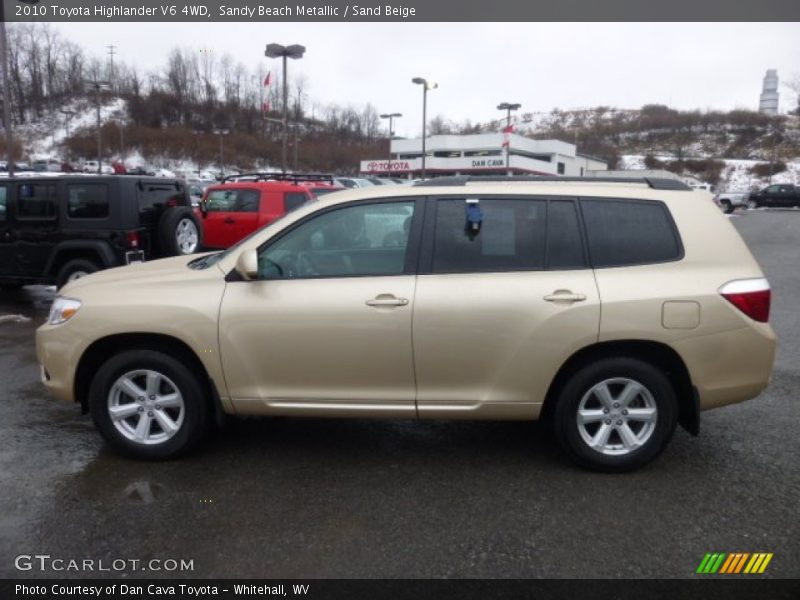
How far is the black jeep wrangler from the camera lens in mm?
8938

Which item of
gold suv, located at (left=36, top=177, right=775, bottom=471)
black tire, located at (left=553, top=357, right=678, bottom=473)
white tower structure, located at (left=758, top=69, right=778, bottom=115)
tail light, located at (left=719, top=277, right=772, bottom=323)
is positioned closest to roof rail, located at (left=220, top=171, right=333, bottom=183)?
gold suv, located at (left=36, top=177, right=775, bottom=471)

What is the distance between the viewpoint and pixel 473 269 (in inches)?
152

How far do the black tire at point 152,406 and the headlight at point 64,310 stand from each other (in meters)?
0.39

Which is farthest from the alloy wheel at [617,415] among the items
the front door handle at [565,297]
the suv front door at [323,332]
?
the suv front door at [323,332]

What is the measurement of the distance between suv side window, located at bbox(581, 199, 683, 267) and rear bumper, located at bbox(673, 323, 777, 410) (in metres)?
0.55

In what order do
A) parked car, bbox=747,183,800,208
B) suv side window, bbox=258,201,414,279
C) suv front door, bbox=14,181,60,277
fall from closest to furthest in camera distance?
suv side window, bbox=258,201,414,279 < suv front door, bbox=14,181,60,277 < parked car, bbox=747,183,800,208

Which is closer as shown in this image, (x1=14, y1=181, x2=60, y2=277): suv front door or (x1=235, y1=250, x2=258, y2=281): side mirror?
(x1=235, y1=250, x2=258, y2=281): side mirror

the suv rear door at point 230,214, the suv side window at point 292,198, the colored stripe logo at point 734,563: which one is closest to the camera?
the colored stripe logo at point 734,563

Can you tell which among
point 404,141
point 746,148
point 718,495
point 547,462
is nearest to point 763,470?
point 718,495

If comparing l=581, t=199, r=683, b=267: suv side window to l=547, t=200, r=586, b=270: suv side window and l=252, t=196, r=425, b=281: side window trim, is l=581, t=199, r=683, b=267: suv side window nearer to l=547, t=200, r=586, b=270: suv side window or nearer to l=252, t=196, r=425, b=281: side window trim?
l=547, t=200, r=586, b=270: suv side window

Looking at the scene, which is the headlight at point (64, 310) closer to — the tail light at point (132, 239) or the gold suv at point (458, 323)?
the gold suv at point (458, 323)

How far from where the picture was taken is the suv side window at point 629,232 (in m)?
3.86

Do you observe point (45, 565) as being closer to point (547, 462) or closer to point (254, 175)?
point (547, 462)

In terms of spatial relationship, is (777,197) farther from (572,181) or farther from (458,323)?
(458,323)
